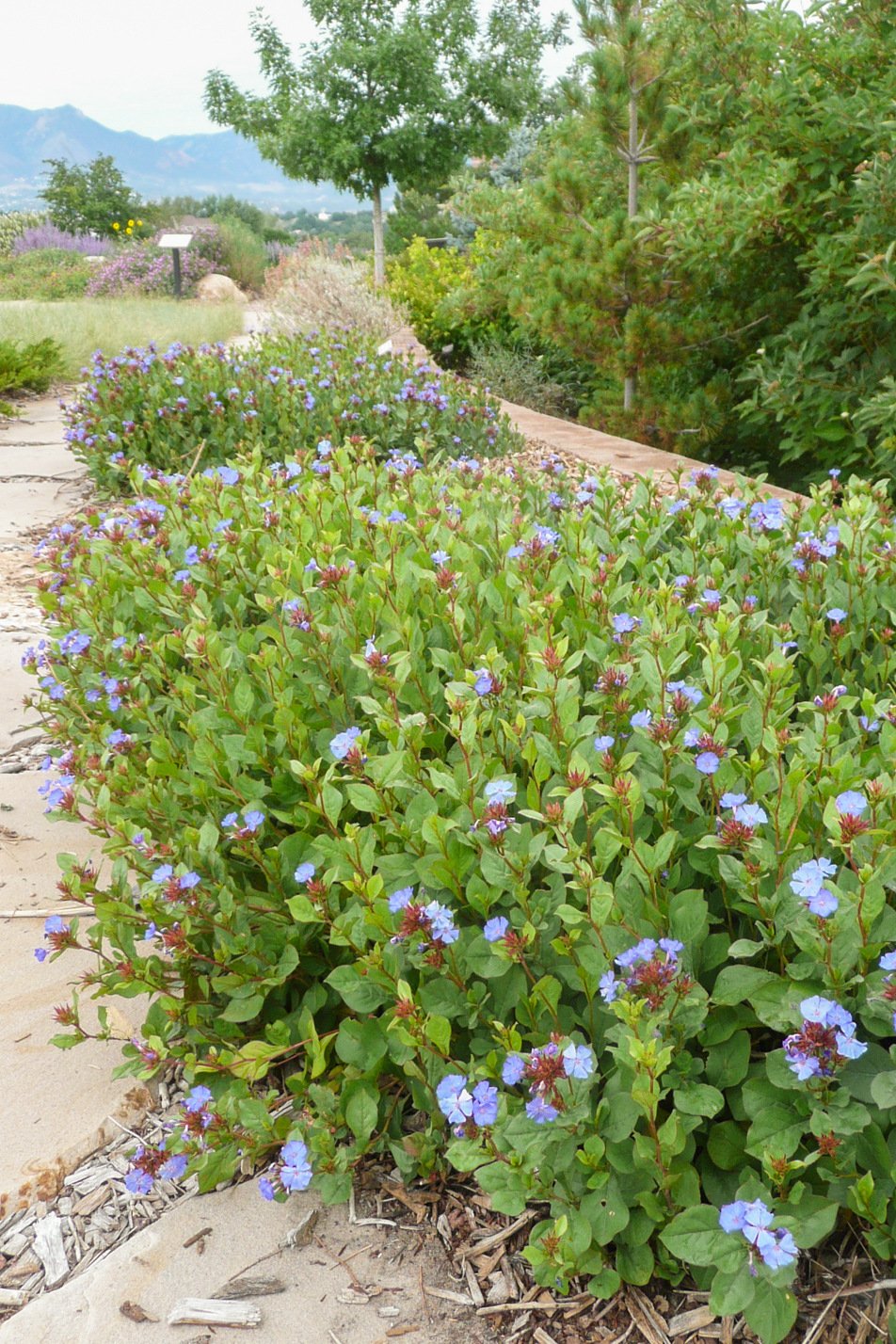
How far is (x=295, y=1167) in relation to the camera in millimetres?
1534

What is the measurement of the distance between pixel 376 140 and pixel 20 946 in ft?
73.3

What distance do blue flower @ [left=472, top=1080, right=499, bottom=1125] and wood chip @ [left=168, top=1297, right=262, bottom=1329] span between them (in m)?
0.51

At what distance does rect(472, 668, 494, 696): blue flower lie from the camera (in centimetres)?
181

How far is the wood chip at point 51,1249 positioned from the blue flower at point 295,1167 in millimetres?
505

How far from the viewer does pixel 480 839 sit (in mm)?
1565

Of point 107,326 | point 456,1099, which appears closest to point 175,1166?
point 456,1099

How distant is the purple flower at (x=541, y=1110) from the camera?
1.33m

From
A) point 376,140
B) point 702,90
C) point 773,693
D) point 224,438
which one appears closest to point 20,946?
point 773,693

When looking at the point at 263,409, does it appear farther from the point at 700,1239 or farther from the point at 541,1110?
the point at 700,1239

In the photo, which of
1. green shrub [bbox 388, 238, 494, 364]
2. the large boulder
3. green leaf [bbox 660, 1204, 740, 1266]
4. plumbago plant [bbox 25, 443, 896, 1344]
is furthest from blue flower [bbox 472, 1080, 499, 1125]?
the large boulder

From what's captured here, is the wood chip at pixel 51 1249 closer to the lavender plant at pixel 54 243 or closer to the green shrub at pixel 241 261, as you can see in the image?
the green shrub at pixel 241 261

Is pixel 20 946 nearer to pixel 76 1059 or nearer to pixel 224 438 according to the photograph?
pixel 76 1059

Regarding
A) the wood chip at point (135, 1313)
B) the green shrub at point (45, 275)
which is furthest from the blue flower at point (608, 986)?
the green shrub at point (45, 275)

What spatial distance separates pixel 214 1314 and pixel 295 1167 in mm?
242
